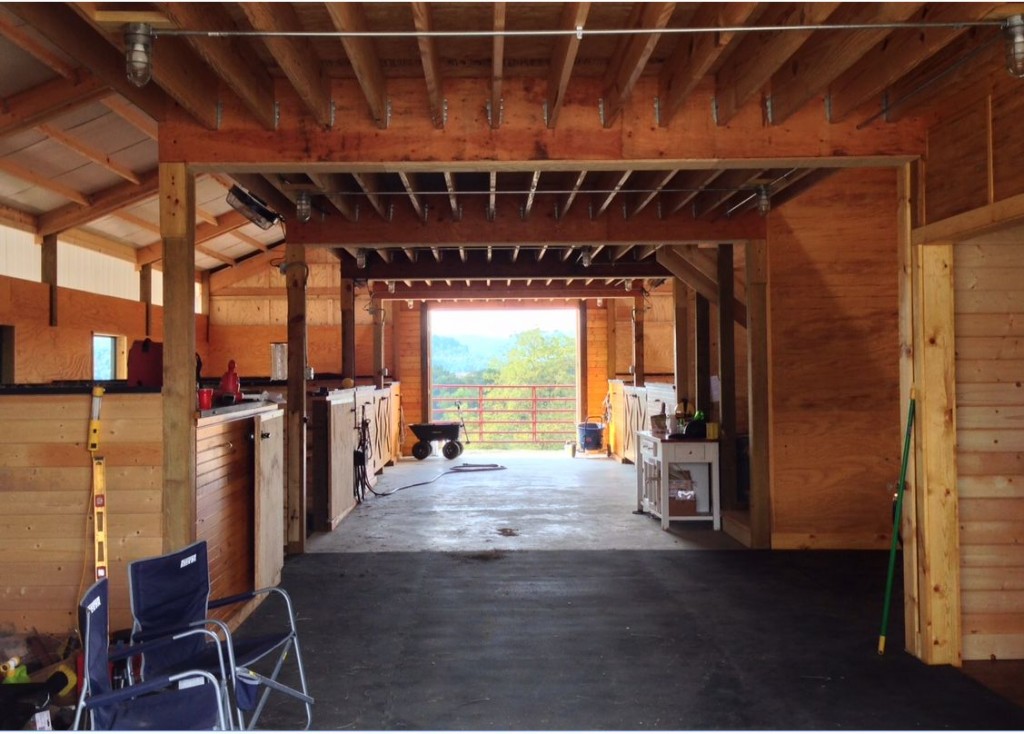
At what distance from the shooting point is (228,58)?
3.35m

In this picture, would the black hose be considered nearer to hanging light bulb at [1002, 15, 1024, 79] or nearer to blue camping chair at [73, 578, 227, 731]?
blue camping chair at [73, 578, 227, 731]

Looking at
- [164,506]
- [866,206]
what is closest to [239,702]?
[164,506]

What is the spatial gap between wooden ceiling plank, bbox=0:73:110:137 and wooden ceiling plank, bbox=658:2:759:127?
5.31m

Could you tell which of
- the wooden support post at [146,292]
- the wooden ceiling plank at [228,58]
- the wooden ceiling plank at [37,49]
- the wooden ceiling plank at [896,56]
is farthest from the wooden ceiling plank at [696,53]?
the wooden support post at [146,292]

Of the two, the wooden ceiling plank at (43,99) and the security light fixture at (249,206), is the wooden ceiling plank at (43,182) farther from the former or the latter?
the security light fixture at (249,206)

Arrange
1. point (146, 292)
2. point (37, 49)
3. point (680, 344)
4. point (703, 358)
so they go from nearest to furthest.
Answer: point (37, 49), point (703, 358), point (680, 344), point (146, 292)

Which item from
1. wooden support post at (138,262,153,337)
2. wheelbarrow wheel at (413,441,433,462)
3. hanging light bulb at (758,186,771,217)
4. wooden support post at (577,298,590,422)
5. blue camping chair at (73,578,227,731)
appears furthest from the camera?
wooden support post at (577,298,590,422)

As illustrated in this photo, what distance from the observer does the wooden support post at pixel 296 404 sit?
258 inches

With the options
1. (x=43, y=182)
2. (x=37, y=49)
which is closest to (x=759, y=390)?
(x=37, y=49)

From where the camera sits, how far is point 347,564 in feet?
20.0

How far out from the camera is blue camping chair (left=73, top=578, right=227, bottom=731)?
2.42 m

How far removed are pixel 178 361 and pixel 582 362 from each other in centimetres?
1202

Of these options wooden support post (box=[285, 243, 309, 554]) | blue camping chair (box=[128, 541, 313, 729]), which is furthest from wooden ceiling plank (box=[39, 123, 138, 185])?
blue camping chair (box=[128, 541, 313, 729])

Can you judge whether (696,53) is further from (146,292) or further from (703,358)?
(146,292)
